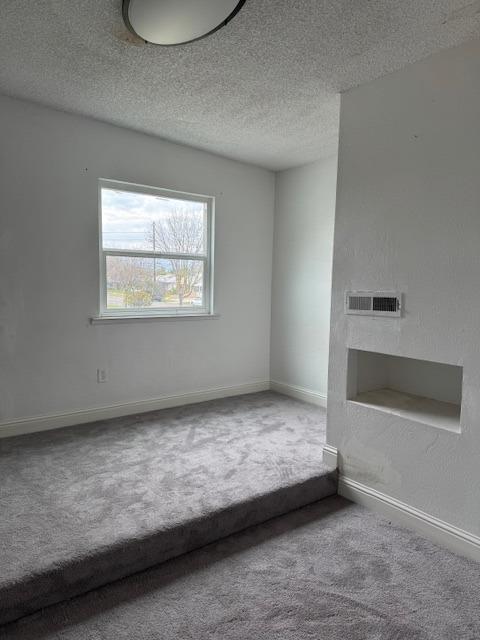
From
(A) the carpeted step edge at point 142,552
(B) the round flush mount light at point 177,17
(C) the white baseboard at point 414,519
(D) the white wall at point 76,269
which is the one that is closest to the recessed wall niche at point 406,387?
(C) the white baseboard at point 414,519

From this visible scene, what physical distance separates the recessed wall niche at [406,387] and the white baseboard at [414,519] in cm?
49

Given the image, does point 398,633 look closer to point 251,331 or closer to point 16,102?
point 251,331

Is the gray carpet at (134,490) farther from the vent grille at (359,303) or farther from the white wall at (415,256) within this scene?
the vent grille at (359,303)

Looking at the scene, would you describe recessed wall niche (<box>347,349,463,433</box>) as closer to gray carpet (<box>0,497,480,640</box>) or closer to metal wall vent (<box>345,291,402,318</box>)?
metal wall vent (<box>345,291,402,318</box>)

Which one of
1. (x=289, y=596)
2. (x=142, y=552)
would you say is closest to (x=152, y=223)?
(x=142, y=552)

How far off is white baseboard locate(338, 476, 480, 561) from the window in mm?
2146

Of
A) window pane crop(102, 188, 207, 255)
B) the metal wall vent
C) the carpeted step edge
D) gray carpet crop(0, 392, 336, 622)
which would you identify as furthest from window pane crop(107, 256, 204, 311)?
the carpeted step edge

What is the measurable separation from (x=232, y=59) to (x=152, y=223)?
1.69 meters

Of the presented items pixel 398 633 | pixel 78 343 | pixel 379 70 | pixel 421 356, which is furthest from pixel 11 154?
pixel 398 633

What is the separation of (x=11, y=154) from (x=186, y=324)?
1899 mm

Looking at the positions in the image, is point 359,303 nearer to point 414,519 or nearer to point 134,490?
point 414,519

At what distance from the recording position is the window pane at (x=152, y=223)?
3.39 meters

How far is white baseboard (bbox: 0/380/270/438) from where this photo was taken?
9.96 ft

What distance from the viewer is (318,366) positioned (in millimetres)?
3996
